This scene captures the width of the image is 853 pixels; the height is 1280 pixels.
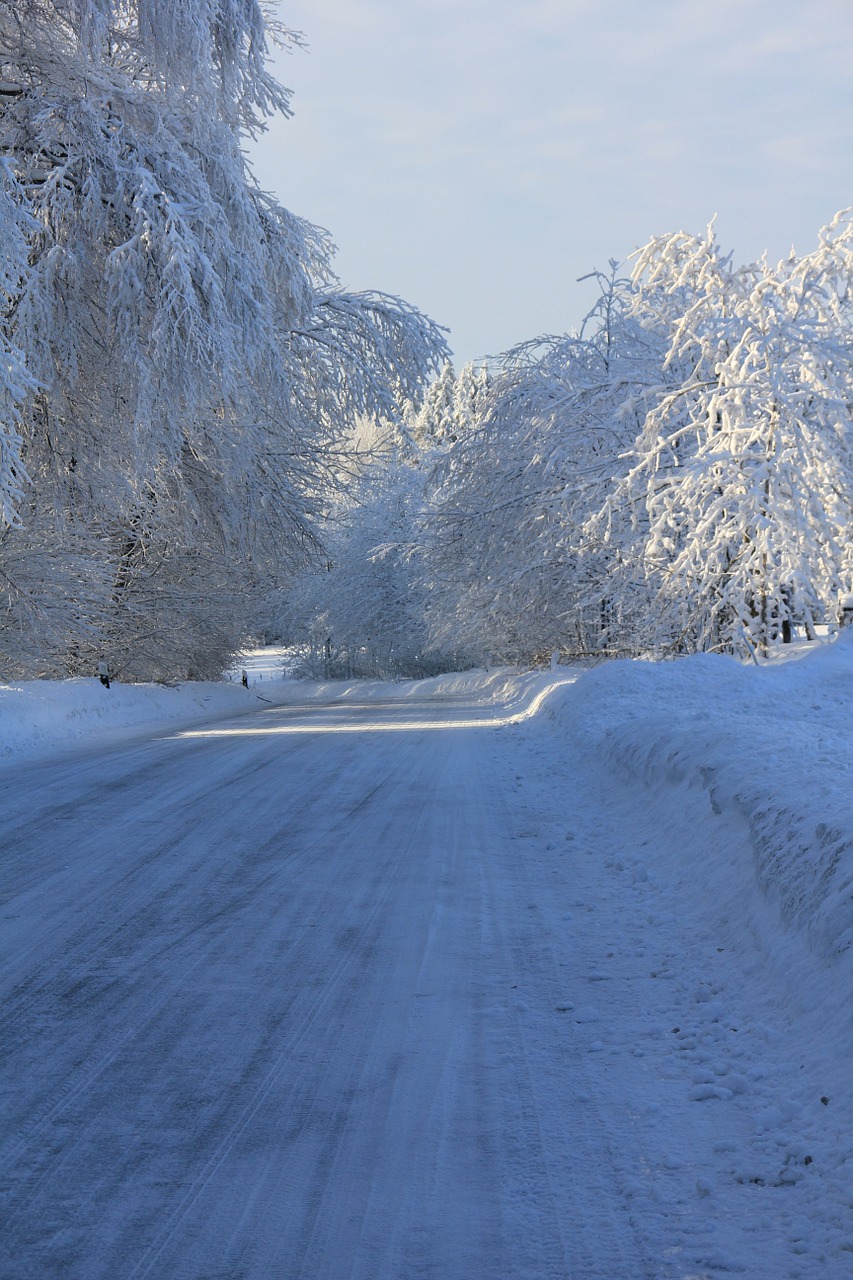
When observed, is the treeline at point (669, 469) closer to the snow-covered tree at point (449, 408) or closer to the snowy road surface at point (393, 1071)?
the snow-covered tree at point (449, 408)

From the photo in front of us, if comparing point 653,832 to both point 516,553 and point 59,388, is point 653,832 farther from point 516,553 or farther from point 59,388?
point 516,553

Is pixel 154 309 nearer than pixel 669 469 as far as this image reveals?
Yes

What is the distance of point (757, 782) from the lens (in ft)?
22.9

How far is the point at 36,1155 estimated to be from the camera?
370 centimetres

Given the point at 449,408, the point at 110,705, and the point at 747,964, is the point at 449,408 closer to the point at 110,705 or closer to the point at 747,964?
the point at 110,705

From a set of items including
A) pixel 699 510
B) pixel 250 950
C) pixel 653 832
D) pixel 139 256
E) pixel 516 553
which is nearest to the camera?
pixel 250 950

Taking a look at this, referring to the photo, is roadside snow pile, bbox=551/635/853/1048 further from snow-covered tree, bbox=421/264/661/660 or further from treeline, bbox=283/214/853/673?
snow-covered tree, bbox=421/264/661/660

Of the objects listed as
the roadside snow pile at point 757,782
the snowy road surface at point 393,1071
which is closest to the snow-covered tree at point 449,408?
the roadside snow pile at point 757,782

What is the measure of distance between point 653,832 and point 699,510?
11916 millimetres

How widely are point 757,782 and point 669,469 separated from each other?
594 inches

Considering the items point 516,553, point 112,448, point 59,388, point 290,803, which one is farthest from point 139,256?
point 516,553

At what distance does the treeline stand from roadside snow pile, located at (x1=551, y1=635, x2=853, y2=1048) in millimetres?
4222

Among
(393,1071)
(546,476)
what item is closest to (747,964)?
(393,1071)

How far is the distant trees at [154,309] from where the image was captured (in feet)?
40.8
